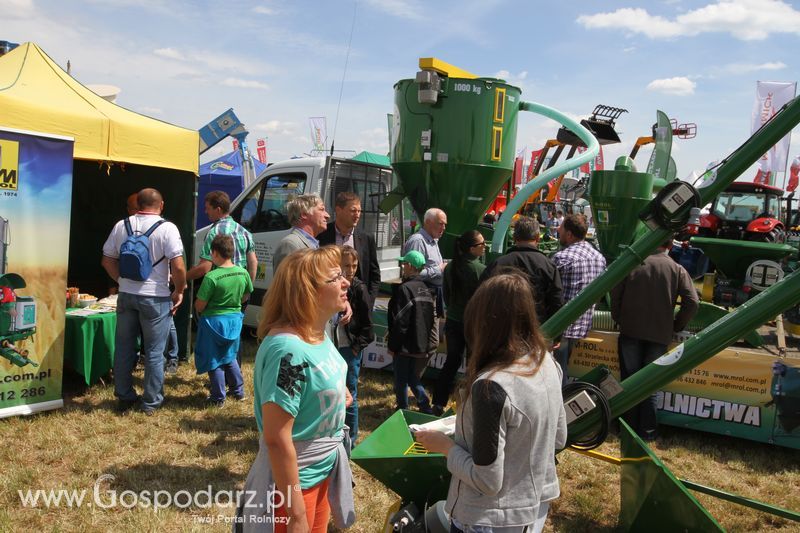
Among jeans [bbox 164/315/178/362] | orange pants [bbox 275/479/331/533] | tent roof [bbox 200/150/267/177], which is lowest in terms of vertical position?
jeans [bbox 164/315/178/362]

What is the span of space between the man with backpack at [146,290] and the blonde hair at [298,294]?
120 inches

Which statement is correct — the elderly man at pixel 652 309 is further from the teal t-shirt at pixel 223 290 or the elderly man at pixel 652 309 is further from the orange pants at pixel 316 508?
the orange pants at pixel 316 508

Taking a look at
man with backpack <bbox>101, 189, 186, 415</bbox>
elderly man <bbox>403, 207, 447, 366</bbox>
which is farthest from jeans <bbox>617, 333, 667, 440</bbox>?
man with backpack <bbox>101, 189, 186, 415</bbox>

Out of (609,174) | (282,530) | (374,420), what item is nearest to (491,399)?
(282,530)

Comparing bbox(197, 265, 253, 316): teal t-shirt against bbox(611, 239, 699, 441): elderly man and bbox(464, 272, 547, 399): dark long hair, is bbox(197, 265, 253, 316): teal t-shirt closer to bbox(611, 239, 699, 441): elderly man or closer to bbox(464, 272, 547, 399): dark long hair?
bbox(611, 239, 699, 441): elderly man

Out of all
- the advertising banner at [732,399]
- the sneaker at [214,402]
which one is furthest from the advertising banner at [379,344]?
the advertising banner at [732,399]

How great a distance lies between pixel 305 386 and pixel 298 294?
0.97 ft

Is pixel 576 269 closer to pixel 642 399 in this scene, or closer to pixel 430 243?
pixel 430 243

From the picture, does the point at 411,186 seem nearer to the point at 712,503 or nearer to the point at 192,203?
the point at 192,203

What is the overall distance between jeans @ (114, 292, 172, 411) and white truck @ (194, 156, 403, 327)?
1.89m

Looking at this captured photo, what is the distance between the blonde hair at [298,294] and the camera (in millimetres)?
1895

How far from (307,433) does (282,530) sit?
31cm

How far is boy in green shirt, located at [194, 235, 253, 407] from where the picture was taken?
4766mm

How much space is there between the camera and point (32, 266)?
4465 mm
